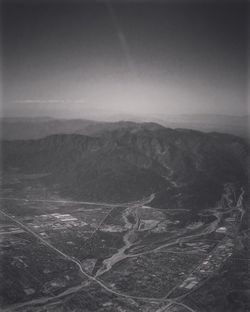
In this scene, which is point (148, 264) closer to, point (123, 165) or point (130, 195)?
point (130, 195)

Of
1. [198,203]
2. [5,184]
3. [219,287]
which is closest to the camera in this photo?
[219,287]

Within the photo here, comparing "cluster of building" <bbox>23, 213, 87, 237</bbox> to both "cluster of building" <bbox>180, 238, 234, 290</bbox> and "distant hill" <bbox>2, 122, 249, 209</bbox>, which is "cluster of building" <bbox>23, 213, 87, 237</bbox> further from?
"cluster of building" <bbox>180, 238, 234, 290</bbox>

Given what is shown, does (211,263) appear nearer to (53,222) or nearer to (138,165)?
(53,222)

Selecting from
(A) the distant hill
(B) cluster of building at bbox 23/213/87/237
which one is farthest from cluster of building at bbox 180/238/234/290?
(A) the distant hill

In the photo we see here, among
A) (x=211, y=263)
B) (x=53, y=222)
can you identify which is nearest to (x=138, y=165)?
(x=53, y=222)

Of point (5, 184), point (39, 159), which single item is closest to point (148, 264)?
point (5, 184)

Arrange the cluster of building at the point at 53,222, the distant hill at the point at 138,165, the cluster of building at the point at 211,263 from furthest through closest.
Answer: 1. the distant hill at the point at 138,165
2. the cluster of building at the point at 53,222
3. the cluster of building at the point at 211,263

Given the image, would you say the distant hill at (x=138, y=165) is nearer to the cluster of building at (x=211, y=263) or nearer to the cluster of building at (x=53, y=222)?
the cluster of building at (x=53, y=222)

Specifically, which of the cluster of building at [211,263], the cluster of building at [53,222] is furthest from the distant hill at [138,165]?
the cluster of building at [211,263]
